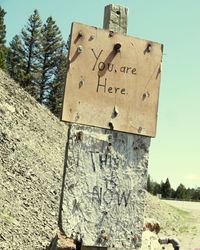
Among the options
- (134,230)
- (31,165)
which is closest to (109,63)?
(134,230)

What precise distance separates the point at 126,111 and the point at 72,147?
1.44 feet

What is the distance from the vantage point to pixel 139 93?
3340mm

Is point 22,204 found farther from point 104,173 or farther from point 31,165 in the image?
point 104,173

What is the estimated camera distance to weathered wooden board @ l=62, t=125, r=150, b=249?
3109 mm

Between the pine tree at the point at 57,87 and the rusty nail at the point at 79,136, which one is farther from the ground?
the pine tree at the point at 57,87

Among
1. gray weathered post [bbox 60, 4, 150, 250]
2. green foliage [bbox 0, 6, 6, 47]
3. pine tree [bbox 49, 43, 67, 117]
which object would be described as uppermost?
green foliage [bbox 0, 6, 6, 47]

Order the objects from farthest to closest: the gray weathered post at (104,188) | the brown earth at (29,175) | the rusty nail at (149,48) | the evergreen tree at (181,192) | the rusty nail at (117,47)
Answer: the evergreen tree at (181,192) → the brown earth at (29,175) → the rusty nail at (149,48) → the rusty nail at (117,47) → the gray weathered post at (104,188)

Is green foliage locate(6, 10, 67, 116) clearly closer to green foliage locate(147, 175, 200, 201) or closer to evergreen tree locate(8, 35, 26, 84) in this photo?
evergreen tree locate(8, 35, 26, 84)

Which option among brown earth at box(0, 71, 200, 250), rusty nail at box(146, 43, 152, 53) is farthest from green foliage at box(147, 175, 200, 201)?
rusty nail at box(146, 43, 152, 53)

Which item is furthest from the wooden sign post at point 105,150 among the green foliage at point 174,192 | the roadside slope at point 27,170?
the green foliage at point 174,192

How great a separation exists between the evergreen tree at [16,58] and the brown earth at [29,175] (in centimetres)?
2219

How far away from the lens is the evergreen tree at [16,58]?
50.5m

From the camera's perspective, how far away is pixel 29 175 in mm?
16266

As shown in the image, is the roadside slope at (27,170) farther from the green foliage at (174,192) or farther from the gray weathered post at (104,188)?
the green foliage at (174,192)
